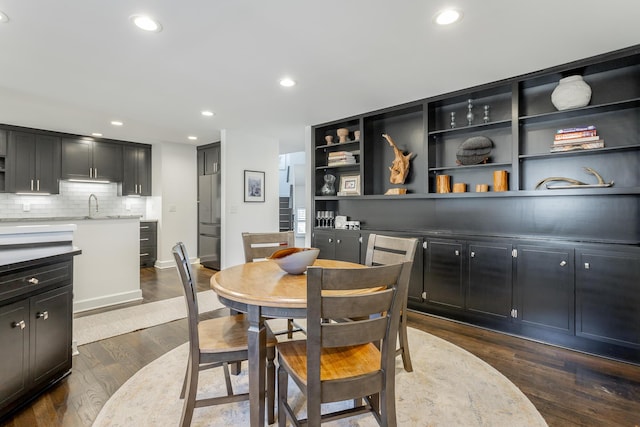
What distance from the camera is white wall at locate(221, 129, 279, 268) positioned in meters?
5.13

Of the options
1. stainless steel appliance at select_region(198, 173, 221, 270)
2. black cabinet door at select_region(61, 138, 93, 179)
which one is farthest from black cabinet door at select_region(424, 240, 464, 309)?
black cabinet door at select_region(61, 138, 93, 179)

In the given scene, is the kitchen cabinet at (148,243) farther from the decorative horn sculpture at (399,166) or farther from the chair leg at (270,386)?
the chair leg at (270,386)

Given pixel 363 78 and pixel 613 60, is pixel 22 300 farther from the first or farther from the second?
pixel 613 60

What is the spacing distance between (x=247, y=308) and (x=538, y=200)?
298 cm

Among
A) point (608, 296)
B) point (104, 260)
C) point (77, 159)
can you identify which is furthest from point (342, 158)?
point (77, 159)

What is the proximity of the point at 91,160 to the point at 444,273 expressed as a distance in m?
6.06

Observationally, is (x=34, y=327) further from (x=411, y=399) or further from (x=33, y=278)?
(x=411, y=399)

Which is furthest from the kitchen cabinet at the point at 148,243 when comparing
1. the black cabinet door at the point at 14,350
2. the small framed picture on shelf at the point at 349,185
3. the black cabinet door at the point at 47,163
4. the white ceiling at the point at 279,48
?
the black cabinet door at the point at 14,350

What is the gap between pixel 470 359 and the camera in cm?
250

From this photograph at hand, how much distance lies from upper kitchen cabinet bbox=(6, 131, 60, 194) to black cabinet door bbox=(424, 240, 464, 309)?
594 cm

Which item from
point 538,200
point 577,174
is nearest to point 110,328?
point 538,200

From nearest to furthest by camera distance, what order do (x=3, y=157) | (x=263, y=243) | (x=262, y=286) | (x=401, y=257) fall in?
(x=262, y=286), (x=401, y=257), (x=263, y=243), (x=3, y=157)

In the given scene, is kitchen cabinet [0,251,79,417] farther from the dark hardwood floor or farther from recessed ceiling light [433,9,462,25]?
recessed ceiling light [433,9,462,25]

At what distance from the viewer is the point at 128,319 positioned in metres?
3.38
